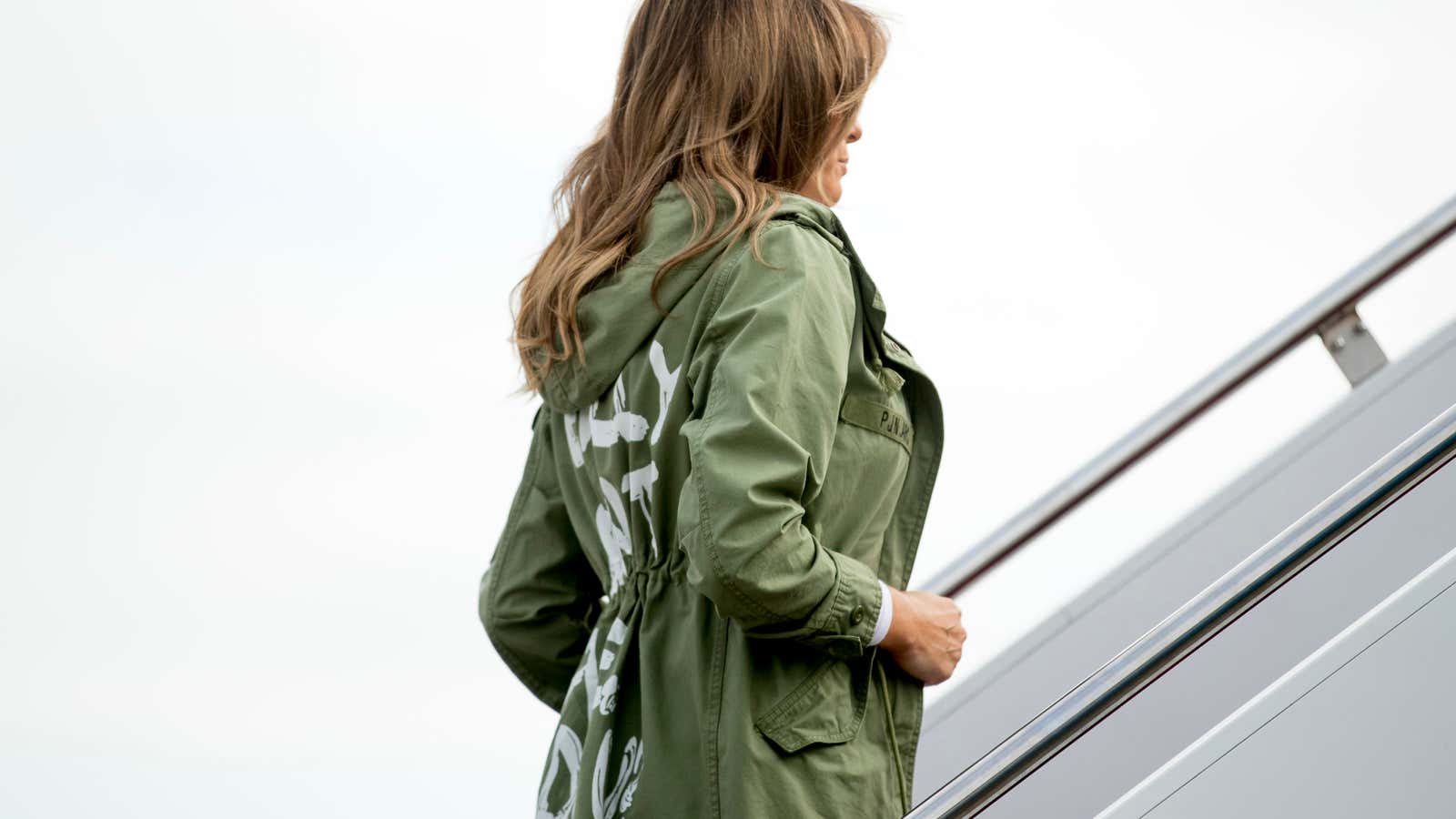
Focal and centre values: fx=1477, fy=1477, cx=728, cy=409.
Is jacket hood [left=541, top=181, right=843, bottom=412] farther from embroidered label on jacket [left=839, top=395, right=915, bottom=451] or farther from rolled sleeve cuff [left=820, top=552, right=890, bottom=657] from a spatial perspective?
rolled sleeve cuff [left=820, top=552, right=890, bottom=657]

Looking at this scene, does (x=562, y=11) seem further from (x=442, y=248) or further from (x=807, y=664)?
(x=807, y=664)

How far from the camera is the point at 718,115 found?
1383 millimetres

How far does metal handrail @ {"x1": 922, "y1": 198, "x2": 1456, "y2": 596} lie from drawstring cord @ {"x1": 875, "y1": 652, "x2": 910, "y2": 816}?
0.79 metres

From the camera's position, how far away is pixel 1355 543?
2.20m

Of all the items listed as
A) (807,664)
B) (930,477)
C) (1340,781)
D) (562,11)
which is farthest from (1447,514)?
(562,11)

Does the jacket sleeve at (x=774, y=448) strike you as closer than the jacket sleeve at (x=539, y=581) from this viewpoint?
Yes

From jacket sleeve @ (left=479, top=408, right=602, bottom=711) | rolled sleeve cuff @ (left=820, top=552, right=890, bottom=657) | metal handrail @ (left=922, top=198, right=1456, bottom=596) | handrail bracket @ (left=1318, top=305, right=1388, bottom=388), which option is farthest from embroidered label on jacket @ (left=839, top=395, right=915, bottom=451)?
handrail bracket @ (left=1318, top=305, right=1388, bottom=388)

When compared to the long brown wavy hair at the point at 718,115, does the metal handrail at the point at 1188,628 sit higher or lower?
lower

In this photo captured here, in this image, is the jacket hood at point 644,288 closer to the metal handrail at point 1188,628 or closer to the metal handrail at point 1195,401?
the metal handrail at point 1188,628

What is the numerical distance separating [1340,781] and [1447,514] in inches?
36.8

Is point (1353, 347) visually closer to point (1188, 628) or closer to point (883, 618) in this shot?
point (1188, 628)

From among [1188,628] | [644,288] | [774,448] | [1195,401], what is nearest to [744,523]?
[774,448]

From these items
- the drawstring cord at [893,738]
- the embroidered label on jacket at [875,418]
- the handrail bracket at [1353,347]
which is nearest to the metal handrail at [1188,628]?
the drawstring cord at [893,738]

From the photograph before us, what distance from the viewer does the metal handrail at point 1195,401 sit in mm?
2164
